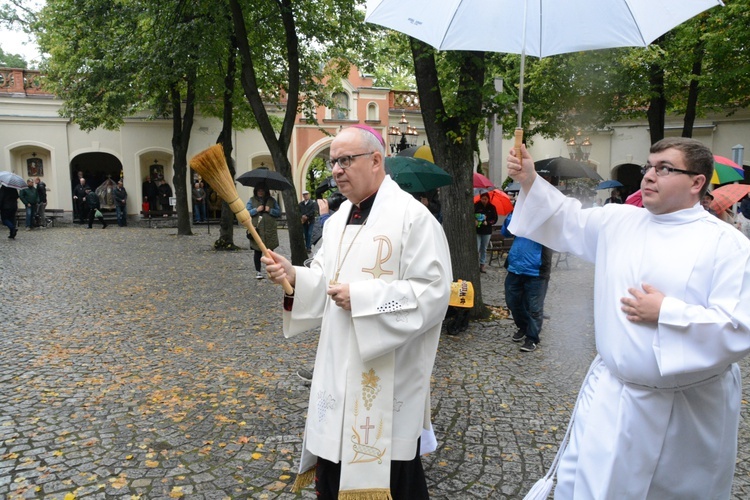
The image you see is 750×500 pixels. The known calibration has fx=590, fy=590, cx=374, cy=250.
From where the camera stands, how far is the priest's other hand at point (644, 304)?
212cm

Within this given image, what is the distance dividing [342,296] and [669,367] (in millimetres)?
1276

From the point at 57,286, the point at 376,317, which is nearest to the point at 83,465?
the point at 376,317

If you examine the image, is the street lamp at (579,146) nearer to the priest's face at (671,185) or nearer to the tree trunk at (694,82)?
the tree trunk at (694,82)

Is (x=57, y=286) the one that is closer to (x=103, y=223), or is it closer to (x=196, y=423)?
(x=196, y=423)

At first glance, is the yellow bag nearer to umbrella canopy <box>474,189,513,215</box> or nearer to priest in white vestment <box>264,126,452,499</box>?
priest in white vestment <box>264,126,452,499</box>

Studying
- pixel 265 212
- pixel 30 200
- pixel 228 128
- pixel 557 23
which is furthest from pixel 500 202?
pixel 30 200

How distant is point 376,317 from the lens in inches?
99.3

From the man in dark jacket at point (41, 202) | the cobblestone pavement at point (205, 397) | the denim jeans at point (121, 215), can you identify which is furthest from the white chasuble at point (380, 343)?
the denim jeans at point (121, 215)

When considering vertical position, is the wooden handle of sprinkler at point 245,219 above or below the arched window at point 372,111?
below

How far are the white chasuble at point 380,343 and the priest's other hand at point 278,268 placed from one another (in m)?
0.07

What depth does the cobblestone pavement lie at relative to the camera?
3.72 meters

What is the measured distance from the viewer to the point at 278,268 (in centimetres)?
266

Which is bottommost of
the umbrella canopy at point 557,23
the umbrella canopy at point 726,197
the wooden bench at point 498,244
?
the wooden bench at point 498,244

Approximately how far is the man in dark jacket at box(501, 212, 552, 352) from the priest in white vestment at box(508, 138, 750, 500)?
413 centimetres
